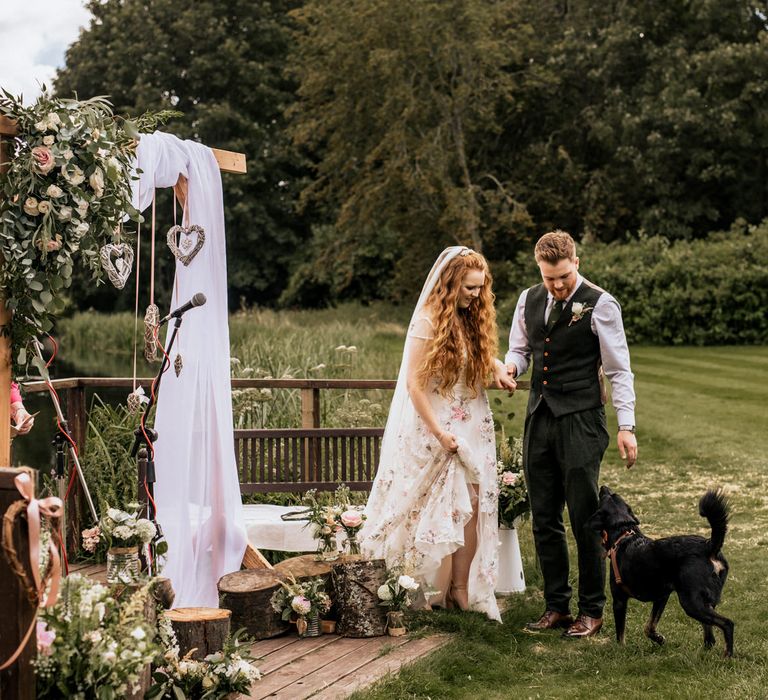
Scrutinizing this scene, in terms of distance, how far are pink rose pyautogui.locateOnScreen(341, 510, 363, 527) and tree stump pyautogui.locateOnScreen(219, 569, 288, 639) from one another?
0.49 meters

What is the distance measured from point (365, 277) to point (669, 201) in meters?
9.68

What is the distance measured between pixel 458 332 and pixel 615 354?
2.66 feet

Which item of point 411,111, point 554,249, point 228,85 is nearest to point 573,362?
point 554,249

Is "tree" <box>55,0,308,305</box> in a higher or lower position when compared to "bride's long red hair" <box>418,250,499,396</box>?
higher

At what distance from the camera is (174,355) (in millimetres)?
5441

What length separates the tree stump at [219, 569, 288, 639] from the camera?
508 cm

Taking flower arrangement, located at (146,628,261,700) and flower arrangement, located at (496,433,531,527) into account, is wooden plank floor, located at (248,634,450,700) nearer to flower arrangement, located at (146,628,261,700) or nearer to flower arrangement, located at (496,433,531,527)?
flower arrangement, located at (146,628,261,700)

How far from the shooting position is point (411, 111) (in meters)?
26.2

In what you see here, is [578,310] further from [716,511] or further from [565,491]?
[716,511]

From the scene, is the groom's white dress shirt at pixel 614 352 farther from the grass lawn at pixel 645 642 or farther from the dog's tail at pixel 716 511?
the grass lawn at pixel 645 642

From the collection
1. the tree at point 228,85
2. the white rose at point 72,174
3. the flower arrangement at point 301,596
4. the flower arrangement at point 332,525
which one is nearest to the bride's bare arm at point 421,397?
the flower arrangement at point 332,525

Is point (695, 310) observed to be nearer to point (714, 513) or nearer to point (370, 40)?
point (370, 40)

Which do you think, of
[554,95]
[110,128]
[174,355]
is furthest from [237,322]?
[110,128]

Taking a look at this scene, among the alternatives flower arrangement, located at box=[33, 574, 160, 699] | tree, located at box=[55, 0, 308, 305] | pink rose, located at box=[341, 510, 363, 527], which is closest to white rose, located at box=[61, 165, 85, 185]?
flower arrangement, located at box=[33, 574, 160, 699]
